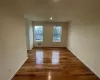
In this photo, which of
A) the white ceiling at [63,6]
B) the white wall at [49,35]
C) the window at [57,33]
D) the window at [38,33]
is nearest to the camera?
the white ceiling at [63,6]

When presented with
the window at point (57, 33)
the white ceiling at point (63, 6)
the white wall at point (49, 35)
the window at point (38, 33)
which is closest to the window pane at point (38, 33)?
the window at point (38, 33)

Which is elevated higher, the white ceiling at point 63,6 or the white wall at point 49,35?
the white ceiling at point 63,6

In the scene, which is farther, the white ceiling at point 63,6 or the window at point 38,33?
the window at point 38,33

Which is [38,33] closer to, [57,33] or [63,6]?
[57,33]

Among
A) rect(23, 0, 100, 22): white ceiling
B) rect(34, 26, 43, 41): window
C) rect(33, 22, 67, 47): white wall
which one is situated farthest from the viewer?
rect(34, 26, 43, 41): window

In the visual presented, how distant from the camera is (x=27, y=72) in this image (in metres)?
3.90

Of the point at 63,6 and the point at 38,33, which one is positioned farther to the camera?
the point at 38,33

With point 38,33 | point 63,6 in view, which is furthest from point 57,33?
point 63,6

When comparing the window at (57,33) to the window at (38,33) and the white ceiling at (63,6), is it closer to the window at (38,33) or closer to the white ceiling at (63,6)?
the window at (38,33)

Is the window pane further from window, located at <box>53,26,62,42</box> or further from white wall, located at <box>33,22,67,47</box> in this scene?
window, located at <box>53,26,62,42</box>

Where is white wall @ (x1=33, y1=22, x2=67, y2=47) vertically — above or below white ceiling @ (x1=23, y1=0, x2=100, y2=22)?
below

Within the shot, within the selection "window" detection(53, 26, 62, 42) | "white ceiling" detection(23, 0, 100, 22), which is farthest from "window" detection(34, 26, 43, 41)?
"white ceiling" detection(23, 0, 100, 22)

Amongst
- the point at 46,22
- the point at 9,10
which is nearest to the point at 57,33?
the point at 46,22

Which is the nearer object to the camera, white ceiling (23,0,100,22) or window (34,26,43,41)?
white ceiling (23,0,100,22)
